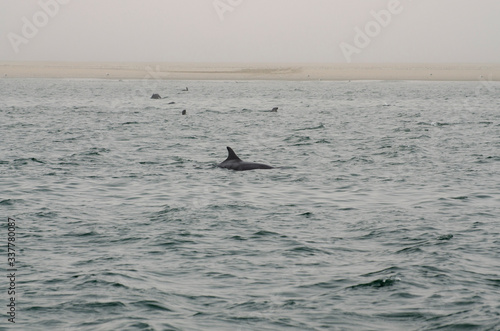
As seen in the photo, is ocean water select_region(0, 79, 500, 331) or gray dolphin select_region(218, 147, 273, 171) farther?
gray dolphin select_region(218, 147, 273, 171)

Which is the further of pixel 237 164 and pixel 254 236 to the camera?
pixel 237 164

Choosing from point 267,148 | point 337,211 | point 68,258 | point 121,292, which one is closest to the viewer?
point 121,292

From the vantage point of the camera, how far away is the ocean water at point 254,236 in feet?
36.7

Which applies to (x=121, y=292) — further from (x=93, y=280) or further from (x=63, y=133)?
(x=63, y=133)

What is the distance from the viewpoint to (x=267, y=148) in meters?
33.6

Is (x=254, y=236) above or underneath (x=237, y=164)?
underneath

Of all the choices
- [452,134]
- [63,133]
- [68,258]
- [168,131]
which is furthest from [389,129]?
[68,258]

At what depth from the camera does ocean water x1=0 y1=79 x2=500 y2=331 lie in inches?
441

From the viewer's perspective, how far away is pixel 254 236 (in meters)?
16.0

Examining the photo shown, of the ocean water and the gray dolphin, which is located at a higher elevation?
the gray dolphin

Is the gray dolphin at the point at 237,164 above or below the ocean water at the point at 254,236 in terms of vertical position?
above

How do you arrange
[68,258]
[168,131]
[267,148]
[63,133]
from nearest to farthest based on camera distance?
1. [68,258]
2. [267,148]
3. [63,133]
4. [168,131]

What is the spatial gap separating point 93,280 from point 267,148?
2139 cm

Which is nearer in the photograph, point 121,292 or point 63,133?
point 121,292
